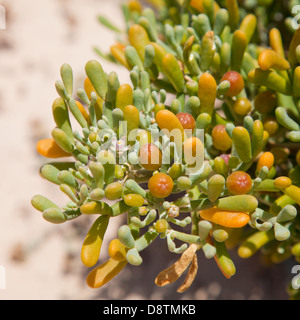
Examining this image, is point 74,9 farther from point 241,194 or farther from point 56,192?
point 241,194

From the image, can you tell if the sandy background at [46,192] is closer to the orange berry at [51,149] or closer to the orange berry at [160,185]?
the orange berry at [51,149]

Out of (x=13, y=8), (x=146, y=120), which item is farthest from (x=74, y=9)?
(x=146, y=120)

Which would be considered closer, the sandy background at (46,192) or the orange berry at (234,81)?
the orange berry at (234,81)

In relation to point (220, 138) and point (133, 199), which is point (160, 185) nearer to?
point (133, 199)

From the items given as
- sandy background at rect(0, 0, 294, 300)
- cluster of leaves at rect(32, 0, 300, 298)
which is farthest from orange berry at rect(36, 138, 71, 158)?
sandy background at rect(0, 0, 294, 300)

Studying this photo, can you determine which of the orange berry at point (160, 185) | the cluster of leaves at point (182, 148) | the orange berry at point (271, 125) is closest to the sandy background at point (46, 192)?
the cluster of leaves at point (182, 148)

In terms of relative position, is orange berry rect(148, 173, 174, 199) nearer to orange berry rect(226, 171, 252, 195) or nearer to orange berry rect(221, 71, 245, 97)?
orange berry rect(226, 171, 252, 195)
